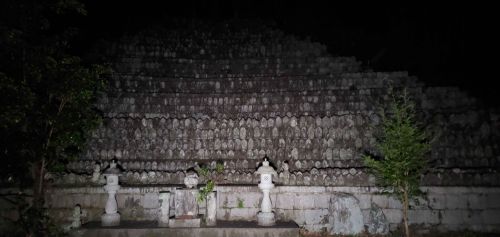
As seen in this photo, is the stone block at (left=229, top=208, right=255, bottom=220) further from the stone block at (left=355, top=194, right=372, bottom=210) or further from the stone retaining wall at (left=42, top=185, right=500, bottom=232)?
the stone block at (left=355, top=194, right=372, bottom=210)

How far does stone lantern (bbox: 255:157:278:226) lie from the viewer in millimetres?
9508

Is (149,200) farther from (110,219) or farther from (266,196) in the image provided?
(266,196)

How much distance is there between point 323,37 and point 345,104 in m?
7.23

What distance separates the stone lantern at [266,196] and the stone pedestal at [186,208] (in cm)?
177

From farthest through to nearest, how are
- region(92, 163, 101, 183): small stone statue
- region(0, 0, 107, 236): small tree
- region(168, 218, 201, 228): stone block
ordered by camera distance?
1. region(92, 163, 101, 183): small stone statue
2. region(168, 218, 201, 228): stone block
3. region(0, 0, 107, 236): small tree

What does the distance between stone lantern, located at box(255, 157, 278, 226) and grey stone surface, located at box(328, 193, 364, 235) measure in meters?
1.87

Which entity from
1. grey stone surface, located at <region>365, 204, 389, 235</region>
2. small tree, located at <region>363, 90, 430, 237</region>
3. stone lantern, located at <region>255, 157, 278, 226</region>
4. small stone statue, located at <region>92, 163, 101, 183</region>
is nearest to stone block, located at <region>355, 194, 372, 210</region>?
grey stone surface, located at <region>365, 204, 389, 235</region>

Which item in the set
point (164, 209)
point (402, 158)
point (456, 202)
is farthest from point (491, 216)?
point (164, 209)

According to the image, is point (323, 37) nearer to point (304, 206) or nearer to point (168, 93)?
point (168, 93)

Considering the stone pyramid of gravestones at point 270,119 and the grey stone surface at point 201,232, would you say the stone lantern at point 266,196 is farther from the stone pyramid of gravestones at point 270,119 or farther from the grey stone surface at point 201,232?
the stone pyramid of gravestones at point 270,119

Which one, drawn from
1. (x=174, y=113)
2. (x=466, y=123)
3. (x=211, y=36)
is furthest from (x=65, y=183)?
(x=466, y=123)

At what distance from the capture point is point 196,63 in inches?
594

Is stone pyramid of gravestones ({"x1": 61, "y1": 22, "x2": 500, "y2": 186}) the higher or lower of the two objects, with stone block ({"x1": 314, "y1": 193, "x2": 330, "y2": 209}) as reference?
higher

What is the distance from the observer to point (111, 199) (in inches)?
386
